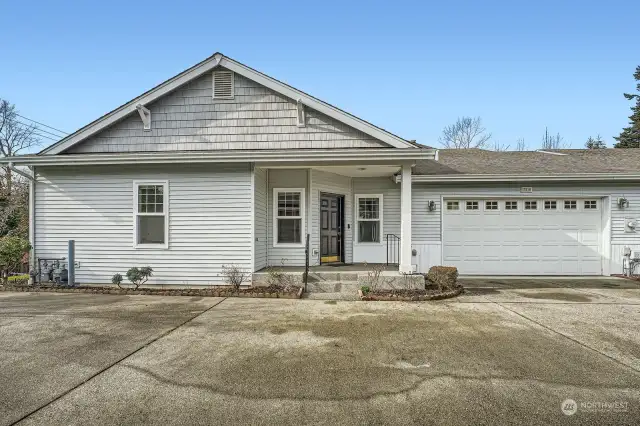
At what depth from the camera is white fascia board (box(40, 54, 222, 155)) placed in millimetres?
8852

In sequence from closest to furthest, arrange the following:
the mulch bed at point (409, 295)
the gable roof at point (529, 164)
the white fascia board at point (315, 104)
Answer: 1. the mulch bed at point (409, 295)
2. the white fascia board at point (315, 104)
3. the gable roof at point (529, 164)

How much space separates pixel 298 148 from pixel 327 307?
13.2 ft

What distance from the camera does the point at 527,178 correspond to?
1020 centimetres

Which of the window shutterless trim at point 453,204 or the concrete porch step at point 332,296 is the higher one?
the window shutterless trim at point 453,204

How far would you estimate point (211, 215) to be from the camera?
867 cm

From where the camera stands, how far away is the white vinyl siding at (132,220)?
862 centimetres

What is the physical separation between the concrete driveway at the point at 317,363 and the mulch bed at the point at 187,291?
0.86m

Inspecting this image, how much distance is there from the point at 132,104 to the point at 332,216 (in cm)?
597

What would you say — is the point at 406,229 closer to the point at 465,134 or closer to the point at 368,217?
the point at 368,217

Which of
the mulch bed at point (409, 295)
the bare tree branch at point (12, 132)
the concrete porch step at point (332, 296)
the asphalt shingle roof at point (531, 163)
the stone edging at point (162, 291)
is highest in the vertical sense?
the bare tree branch at point (12, 132)

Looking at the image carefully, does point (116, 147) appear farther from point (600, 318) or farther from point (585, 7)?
point (585, 7)

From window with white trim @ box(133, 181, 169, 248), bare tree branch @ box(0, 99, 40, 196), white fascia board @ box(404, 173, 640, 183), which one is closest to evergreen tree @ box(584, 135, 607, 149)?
white fascia board @ box(404, 173, 640, 183)

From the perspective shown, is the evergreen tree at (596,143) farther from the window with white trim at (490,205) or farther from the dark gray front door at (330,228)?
the dark gray front door at (330,228)

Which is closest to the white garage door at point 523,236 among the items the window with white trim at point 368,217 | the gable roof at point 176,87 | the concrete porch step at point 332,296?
the window with white trim at point 368,217
